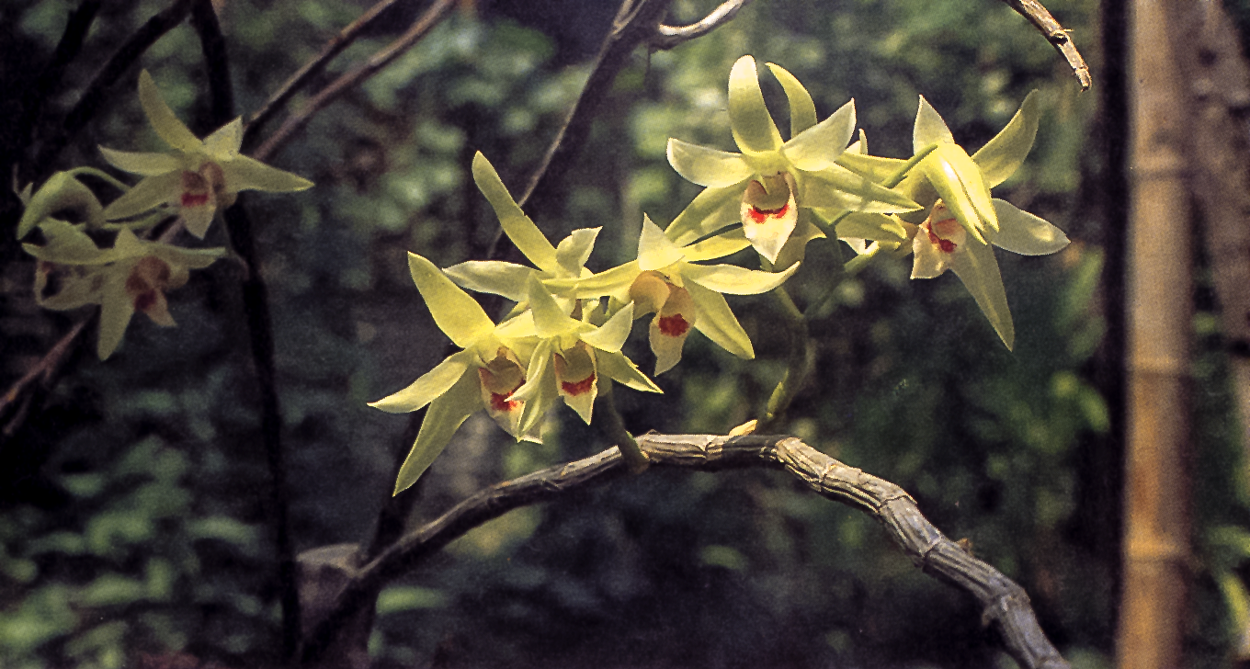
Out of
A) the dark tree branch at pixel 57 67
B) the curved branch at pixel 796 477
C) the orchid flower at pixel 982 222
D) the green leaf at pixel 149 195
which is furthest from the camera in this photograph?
the dark tree branch at pixel 57 67

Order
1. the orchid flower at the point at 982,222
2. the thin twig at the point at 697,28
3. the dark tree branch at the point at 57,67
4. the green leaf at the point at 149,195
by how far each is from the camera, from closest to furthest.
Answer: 1. the orchid flower at the point at 982,222
2. the thin twig at the point at 697,28
3. the green leaf at the point at 149,195
4. the dark tree branch at the point at 57,67

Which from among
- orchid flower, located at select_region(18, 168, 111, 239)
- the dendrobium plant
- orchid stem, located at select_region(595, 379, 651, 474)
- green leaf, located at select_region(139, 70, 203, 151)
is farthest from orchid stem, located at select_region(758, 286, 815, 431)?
orchid flower, located at select_region(18, 168, 111, 239)

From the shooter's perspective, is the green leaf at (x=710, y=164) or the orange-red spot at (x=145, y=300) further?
the orange-red spot at (x=145, y=300)

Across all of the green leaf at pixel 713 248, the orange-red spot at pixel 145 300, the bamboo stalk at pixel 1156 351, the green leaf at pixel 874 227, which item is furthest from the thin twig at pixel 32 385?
the bamboo stalk at pixel 1156 351

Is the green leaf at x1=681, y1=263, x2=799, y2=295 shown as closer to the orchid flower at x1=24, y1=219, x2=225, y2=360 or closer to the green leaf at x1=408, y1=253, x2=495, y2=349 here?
the green leaf at x1=408, y1=253, x2=495, y2=349

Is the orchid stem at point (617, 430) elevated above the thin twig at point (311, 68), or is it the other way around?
the thin twig at point (311, 68)

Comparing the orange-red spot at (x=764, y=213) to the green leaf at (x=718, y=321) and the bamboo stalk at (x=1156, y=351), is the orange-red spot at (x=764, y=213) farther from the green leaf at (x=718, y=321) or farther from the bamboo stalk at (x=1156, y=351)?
the bamboo stalk at (x=1156, y=351)
